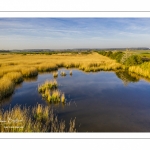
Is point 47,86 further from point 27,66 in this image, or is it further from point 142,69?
point 142,69

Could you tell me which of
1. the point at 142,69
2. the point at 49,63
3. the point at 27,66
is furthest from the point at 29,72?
the point at 142,69

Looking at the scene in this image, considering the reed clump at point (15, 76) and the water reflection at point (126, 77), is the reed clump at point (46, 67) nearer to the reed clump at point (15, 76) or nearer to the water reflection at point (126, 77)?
the reed clump at point (15, 76)

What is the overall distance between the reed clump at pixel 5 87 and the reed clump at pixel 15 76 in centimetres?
18

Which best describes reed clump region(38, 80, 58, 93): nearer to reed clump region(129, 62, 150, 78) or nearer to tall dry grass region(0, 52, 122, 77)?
tall dry grass region(0, 52, 122, 77)

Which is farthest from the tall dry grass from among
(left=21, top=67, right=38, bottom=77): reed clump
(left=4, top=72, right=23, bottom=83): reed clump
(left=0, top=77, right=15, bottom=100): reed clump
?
(left=0, top=77, right=15, bottom=100): reed clump

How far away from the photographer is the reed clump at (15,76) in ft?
19.9

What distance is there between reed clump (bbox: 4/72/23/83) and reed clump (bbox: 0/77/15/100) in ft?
0.60

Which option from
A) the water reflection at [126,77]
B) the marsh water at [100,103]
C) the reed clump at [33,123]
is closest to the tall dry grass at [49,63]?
the marsh water at [100,103]

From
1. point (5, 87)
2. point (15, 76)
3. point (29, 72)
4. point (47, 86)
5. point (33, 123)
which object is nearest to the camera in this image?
point (33, 123)

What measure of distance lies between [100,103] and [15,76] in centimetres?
295

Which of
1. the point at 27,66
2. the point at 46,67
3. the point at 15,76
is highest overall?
the point at 27,66

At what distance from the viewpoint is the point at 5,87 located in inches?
217

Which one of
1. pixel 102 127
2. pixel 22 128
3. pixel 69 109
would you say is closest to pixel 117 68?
pixel 69 109
